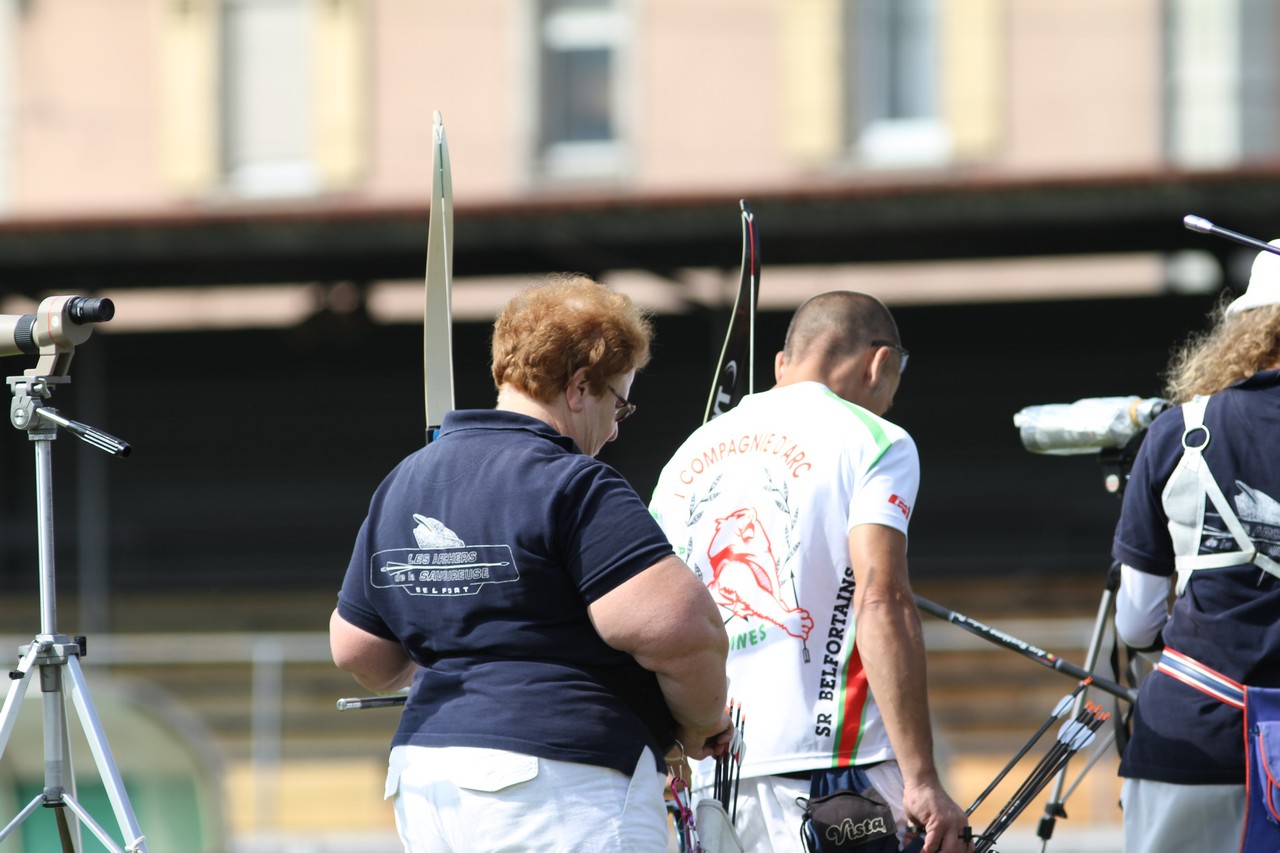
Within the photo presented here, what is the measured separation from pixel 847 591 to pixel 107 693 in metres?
4.63

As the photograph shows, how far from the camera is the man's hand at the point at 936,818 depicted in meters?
3.13

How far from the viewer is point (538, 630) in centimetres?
272

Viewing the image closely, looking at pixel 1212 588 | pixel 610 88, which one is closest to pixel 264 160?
pixel 610 88

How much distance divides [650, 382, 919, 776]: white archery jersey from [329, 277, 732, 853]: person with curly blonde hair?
16.0 inches

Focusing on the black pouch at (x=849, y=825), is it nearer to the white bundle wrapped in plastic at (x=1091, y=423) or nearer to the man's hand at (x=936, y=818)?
the man's hand at (x=936, y=818)

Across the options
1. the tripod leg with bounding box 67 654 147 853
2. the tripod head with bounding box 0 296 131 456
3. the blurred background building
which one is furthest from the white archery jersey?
the blurred background building

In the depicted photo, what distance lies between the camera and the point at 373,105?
45.9 ft

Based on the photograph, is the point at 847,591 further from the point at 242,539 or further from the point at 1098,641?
the point at 242,539

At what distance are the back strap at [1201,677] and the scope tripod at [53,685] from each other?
78.0 inches

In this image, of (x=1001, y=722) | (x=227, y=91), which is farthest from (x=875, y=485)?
(x=227, y=91)

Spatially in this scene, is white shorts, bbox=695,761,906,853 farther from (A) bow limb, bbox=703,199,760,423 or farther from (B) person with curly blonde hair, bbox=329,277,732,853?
(A) bow limb, bbox=703,199,760,423

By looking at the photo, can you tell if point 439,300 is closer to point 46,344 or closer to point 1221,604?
point 46,344

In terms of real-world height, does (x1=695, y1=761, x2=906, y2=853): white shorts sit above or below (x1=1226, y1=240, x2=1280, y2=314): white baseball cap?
below

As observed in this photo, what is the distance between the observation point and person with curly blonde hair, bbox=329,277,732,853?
8.76 feet
